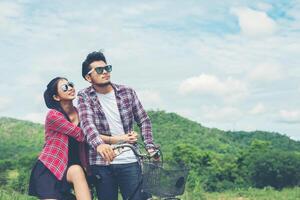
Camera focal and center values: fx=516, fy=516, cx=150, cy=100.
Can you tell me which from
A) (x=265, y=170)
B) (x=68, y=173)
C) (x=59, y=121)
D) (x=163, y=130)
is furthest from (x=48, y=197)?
(x=163, y=130)

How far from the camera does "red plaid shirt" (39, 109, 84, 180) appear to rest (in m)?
3.50

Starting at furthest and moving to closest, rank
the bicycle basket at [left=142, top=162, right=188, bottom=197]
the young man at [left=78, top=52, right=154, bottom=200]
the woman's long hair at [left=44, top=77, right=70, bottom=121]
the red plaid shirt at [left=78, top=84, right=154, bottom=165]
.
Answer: the woman's long hair at [left=44, top=77, right=70, bottom=121] < the young man at [left=78, top=52, right=154, bottom=200] < the red plaid shirt at [left=78, top=84, right=154, bottom=165] < the bicycle basket at [left=142, top=162, right=188, bottom=197]

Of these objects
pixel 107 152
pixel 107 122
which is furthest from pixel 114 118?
pixel 107 152

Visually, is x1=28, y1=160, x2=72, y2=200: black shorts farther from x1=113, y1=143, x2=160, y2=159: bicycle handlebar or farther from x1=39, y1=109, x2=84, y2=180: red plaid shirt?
x1=113, y1=143, x2=160, y2=159: bicycle handlebar

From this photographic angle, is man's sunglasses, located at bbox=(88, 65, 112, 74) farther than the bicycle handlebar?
Yes

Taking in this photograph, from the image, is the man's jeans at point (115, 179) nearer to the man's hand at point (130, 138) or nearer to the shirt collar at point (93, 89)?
the man's hand at point (130, 138)

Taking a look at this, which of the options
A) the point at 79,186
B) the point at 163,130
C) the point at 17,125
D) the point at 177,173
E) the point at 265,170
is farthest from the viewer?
the point at 17,125

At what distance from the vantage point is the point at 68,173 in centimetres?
344

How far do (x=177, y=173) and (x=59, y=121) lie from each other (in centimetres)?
92

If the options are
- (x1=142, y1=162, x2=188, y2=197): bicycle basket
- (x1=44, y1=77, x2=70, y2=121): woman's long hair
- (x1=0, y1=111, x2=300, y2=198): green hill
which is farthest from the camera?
(x1=0, y1=111, x2=300, y2=198): green hill

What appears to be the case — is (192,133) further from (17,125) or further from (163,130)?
(17,125)

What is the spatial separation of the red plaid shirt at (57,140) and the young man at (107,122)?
110 mm

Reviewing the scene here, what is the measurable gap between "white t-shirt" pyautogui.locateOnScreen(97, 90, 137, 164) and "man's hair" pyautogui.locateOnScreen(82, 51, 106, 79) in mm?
191

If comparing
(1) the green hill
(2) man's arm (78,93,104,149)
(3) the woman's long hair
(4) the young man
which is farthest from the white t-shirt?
(1) the green hill
